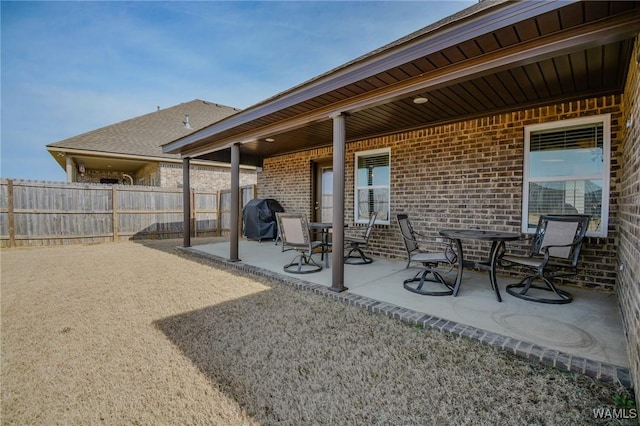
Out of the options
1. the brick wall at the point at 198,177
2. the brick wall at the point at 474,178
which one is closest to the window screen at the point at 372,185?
the brick wall at the point at 474,178

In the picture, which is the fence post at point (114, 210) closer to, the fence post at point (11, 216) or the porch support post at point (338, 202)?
the fence post at point (11, 216)

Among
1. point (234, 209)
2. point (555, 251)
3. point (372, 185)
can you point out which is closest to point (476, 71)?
point (555, 251)

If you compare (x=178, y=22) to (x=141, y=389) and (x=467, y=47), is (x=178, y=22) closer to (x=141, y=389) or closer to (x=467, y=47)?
(x=467, y=47)

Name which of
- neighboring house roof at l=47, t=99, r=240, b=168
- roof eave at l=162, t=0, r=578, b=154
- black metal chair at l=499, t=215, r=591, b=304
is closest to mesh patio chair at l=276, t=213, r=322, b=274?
roof eave at l=162, t=0, r=578, b=154

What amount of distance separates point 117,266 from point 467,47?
21.3 ft

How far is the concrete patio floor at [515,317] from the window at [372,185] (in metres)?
1.85

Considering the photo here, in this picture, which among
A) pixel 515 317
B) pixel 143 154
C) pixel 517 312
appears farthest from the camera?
pixel 143 154

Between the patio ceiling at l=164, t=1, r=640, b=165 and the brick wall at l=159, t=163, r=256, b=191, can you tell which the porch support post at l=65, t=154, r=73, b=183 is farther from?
the patio ceiling at l=164, t=1, r=640, b=165

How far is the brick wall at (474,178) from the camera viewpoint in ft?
11.9

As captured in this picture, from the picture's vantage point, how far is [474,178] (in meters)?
4.64

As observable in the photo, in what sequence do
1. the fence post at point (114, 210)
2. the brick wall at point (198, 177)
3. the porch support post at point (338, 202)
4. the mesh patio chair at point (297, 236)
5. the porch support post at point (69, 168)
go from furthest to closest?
the brick wall at point (198, 177) → the porch support post at point (69, 168) → the fence post at point (114, 210) → the mesh patio chair at point (297, 236) → the porch support post at point (338, 202)

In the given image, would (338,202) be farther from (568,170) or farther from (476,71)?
(568,170)

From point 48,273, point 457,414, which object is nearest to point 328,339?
point 457,414

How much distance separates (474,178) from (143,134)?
12805mm
